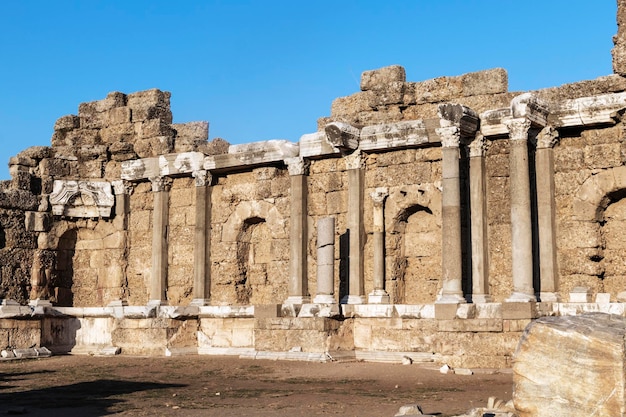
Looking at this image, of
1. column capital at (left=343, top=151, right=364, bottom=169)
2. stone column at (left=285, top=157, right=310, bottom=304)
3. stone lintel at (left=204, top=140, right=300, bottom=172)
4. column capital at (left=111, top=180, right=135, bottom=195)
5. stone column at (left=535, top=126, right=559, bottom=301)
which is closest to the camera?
stone column at (left=535, top=126, right=559, bottom=301)

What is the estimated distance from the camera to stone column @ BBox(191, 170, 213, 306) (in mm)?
19469

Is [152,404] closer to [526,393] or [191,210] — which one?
[526,393]

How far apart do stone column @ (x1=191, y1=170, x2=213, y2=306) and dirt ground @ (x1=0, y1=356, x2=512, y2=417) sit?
233 centimetres

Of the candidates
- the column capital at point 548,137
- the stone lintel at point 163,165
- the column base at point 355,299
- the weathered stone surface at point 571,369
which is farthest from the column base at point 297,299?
Answer: the weathered stone surface at point 571,369

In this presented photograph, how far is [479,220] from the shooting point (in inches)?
625

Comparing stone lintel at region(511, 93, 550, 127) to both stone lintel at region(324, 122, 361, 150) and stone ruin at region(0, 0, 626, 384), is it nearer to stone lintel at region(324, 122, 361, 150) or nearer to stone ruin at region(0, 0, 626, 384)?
stone ruin at region(0, 0, 626, 384)

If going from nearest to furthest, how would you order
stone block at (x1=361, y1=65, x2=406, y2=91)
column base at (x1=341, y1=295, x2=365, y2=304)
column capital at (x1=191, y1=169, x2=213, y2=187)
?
column base at (x1=341, y1=295, x2=365, y2=304)
stone block at (x1=361, y1=65, x2=406, y2=91)
column capital at (x1=191, y1=169, x2=213, y2=187)

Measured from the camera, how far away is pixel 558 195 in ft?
51.4

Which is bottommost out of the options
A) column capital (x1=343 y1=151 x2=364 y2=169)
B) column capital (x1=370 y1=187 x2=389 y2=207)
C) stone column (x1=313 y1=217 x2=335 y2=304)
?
stone column (x1=313 y1=217 x2=335 y2=304)

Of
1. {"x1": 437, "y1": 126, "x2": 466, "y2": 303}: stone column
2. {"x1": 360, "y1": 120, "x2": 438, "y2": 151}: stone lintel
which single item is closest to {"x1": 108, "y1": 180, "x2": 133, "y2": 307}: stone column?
{"x1": 360, "y1": 120, "x2": 438, "y2": 151}: stone lintel

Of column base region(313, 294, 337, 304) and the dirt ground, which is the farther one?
column base region(313, 294, 337, 304)

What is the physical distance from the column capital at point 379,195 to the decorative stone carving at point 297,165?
5.48 feet

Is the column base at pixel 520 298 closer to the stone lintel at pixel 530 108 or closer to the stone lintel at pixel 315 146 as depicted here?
the stone lintel at pixel 530 108

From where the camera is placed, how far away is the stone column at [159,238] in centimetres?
1995
